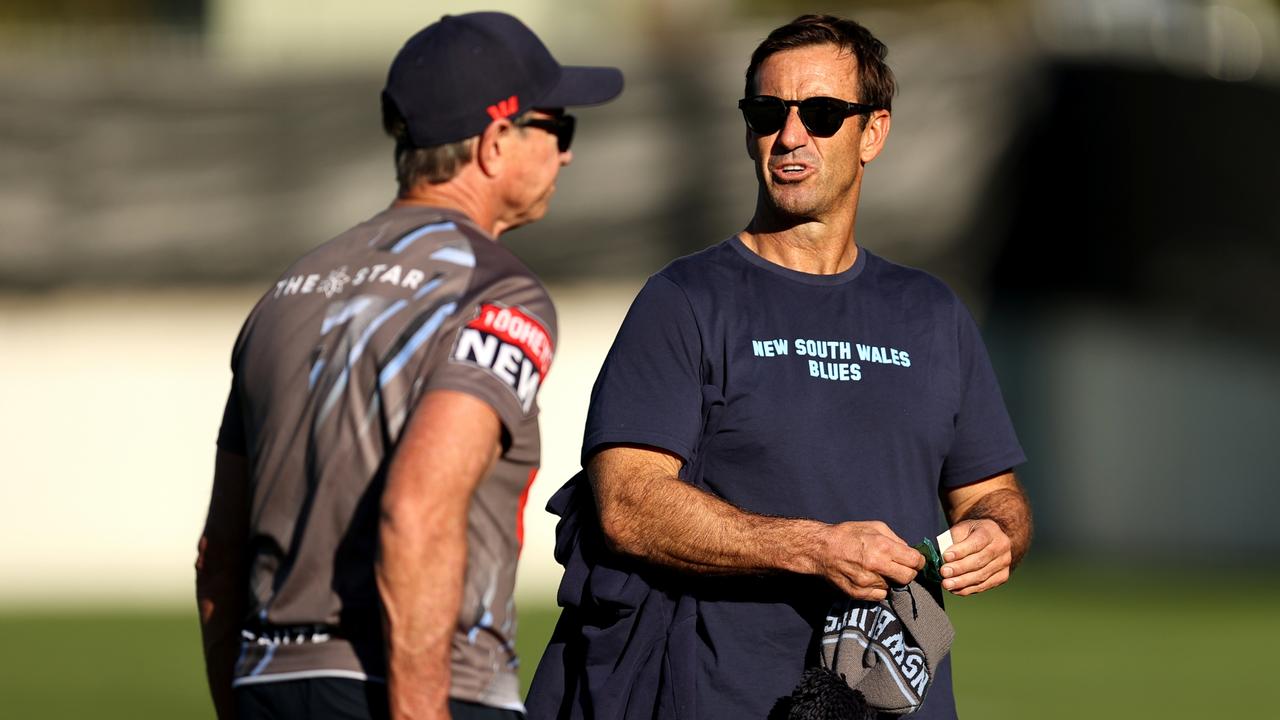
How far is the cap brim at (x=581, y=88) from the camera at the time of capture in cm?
360

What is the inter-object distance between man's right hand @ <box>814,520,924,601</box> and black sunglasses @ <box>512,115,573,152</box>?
0.94 meters

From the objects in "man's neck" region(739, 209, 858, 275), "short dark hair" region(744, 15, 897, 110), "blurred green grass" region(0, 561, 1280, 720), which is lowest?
"blurred green grass" region(0, 561, 1280, 720)

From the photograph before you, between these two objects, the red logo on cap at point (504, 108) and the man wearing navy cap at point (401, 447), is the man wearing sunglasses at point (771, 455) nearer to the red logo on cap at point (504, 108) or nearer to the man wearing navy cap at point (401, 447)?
the man wearing navy cap at point (401, 447)

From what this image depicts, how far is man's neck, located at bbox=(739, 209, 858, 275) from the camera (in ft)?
13.2

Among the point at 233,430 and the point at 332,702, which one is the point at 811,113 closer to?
the point at 233,430

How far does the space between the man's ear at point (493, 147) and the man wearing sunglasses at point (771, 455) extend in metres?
0.51

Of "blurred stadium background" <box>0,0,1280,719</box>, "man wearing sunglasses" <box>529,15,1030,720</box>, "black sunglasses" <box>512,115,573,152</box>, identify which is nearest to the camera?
"black sunglasses" <box>512,115,573,152</box>

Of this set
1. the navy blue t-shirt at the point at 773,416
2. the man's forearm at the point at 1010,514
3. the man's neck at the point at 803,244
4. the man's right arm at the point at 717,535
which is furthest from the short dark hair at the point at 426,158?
the man's forearm at the point at 1010,514

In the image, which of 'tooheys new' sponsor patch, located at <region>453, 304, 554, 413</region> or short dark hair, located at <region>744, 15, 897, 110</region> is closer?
'tooheys new' sponsor patch, located at <region>453, 304, 554, 413</region>

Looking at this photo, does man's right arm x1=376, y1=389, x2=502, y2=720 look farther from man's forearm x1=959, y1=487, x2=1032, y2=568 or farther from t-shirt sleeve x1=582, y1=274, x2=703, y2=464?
man's forearm x1=959, y1=487, x2=1032, y2=568

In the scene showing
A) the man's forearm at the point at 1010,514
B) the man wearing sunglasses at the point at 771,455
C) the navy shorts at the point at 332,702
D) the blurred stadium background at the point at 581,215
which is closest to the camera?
the navy shorts at the point at 332,702

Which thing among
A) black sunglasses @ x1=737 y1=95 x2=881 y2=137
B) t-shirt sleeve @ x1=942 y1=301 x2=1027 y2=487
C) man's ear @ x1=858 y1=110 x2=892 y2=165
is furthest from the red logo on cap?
t-shirt sleeve @ x1=942 y1=301 x2=1027 y2=487

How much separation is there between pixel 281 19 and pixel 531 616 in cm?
772

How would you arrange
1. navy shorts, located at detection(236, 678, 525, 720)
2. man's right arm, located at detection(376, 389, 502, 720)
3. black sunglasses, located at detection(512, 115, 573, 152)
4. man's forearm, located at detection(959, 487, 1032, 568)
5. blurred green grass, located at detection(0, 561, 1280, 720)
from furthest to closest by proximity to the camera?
blurred green grass, located at detection(0, 561, 1280, 720), man's forearm, located at detection(959, 487, 1032, 568), black sunglasses, located at detection(512, 115, 573, 152), navy shorts, located at detection(236, 678, 525, 720), man's right arm, located at detection(376, 389, 502, 720)
